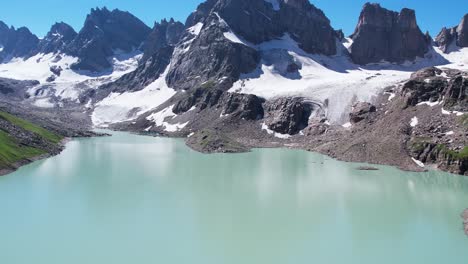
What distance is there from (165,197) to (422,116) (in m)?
58.7

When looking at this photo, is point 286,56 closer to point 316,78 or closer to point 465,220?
point 316,78

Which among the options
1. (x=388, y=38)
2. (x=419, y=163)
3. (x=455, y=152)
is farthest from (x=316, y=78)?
(x=455, y=152)

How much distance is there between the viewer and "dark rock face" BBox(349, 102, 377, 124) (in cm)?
10469

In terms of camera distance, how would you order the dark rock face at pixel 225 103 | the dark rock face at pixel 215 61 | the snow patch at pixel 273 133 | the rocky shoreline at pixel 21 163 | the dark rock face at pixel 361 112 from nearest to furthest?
the rocky shoreline at pixel 21 163 < the dark rock face at pixel 361 112 < the snow patch at pixel 273 133 < the dark rock face at pixel 225 103 < the dark rock face at pixel 215 61

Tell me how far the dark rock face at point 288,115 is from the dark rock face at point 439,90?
28888mm

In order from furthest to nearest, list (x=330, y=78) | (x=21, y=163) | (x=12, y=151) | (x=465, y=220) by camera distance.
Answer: (x=330, y=78)
(x=12, y=151)
(x=21, y=163)
(x=465, y=220)

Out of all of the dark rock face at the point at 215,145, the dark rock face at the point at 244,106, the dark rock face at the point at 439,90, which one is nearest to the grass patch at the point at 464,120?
the dark rock face at the point at 439,90

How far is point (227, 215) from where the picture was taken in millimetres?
42438

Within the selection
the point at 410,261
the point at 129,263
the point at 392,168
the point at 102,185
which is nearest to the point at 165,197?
the point at 102,185

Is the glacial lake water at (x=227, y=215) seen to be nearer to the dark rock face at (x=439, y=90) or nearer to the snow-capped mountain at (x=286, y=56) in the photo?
the dark rock face at (x=439, y=90)

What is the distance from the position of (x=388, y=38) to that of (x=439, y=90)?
375ft

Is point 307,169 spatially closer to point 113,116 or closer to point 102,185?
point 102,185

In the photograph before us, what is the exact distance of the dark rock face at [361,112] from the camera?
105 meters

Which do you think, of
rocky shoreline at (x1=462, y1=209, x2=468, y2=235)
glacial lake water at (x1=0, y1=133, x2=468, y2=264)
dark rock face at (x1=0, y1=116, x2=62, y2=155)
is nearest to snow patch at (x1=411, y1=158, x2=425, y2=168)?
glacial lake water at (x1=0, y1=133, x2=468, y2=264)
